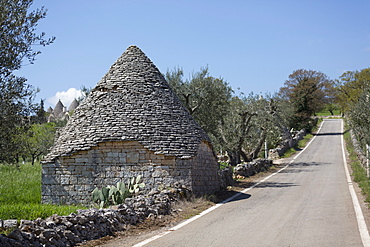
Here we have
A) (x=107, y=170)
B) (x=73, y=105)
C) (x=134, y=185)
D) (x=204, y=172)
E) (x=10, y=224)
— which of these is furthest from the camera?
(x=73, y=105)

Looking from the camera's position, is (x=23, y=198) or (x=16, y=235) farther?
(x=23, y=198)

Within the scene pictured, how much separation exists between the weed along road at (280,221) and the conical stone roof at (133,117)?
2.88 metres

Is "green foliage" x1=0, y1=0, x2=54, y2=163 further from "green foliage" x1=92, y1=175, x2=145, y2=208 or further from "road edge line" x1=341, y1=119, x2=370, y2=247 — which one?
"road edge line" x1=341, y1=119, x2=370, y2=247

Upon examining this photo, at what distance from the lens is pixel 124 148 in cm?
1338

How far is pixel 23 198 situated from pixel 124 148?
4037 mm

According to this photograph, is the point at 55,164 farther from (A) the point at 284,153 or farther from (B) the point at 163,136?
(A) the point at 284,153

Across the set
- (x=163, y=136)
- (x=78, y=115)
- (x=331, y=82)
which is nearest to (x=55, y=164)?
(x=78, y=115)

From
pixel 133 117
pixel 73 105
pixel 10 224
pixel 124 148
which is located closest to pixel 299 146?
pixel 133 117

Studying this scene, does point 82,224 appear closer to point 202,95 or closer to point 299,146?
point 202,95

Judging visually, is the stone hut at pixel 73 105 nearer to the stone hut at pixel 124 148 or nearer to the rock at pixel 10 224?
the stone hut at pixel 124 148

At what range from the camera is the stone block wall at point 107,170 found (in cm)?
1321

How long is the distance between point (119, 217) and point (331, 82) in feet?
257

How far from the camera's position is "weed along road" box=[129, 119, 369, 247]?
24.0ft

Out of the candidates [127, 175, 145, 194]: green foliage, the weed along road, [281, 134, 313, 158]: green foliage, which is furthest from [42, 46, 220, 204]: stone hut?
[281, 134, 313, 158]: green foliage
